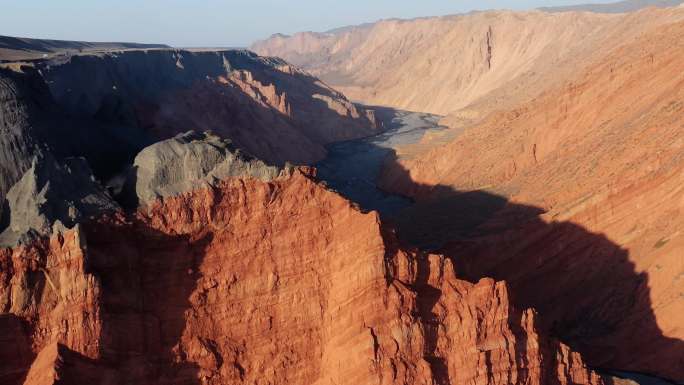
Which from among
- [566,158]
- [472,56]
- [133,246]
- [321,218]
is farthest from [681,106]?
[472,56]

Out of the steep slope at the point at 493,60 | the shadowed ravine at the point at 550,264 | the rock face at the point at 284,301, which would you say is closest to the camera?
the rock face at the point at 284,301

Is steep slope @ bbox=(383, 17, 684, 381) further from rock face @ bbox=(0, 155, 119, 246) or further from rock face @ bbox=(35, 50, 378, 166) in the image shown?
rock face @ bbox=(35, 50, 378, 166)

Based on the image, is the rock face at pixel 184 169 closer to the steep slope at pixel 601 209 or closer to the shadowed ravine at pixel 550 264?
the shadowed ravine at pixel 550 264

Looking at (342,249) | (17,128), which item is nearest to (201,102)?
(17,128)

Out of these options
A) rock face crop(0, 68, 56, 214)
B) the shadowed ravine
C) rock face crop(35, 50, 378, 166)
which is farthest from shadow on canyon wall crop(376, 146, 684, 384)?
rock face crop(35, 50, 378, 166)

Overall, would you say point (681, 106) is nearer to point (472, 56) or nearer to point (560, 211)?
point (560, 211)

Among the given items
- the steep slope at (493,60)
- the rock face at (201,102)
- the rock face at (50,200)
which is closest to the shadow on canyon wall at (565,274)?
the rock face at (50,200)
